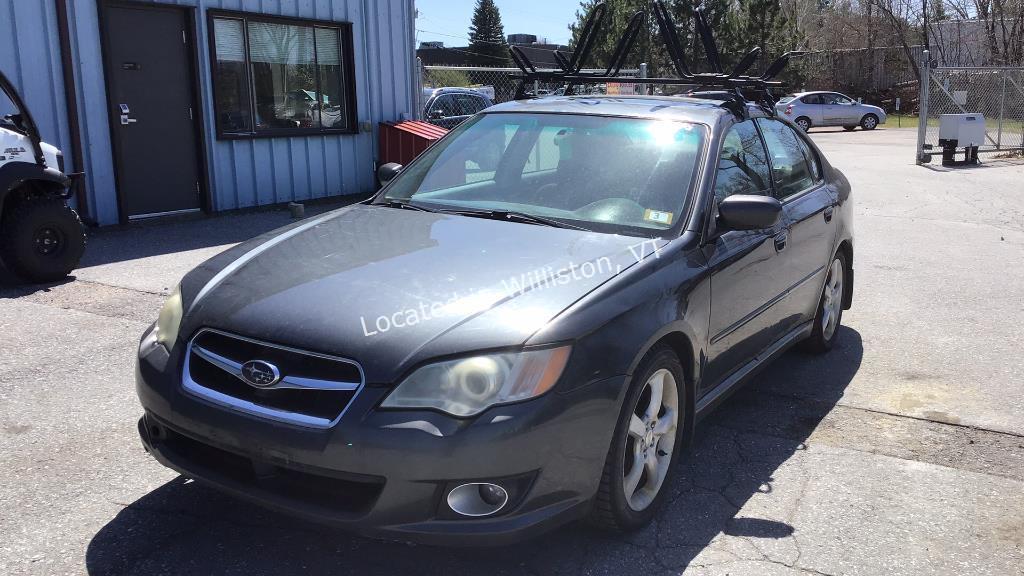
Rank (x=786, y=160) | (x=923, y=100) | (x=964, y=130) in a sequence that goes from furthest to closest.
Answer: (x=923, y=100) < (x=964, y=130) < (x=786, y=160)

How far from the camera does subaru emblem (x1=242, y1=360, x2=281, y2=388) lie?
9.14ft

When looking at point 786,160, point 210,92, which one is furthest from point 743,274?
point 210,92

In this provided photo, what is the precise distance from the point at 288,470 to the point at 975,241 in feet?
30.5

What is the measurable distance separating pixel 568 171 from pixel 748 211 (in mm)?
841

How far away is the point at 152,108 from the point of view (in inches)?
397

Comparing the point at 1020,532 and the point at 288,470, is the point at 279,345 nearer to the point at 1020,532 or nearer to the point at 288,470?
the point at 288,470

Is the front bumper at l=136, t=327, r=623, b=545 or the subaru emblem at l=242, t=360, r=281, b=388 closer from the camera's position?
the front bumper at l=136, t=327, r=623, b=545

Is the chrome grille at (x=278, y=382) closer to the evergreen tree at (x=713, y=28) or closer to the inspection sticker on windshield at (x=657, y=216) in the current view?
the inspection sticker on windshield at (x=657, y=216)

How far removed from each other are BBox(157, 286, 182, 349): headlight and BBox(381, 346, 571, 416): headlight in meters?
0.98

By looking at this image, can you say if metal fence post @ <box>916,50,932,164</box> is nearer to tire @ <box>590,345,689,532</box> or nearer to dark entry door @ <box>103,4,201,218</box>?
dark entry door @ <box>103,4,201,218</box>

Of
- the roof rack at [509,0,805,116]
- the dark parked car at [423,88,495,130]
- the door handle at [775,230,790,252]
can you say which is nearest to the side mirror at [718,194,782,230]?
the door handle at [775,230,790,252]

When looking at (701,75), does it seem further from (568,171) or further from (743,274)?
(743,274)

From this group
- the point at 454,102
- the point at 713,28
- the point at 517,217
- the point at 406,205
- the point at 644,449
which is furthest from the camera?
the point at 713,28

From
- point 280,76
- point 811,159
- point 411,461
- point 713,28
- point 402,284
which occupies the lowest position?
point 411,461
